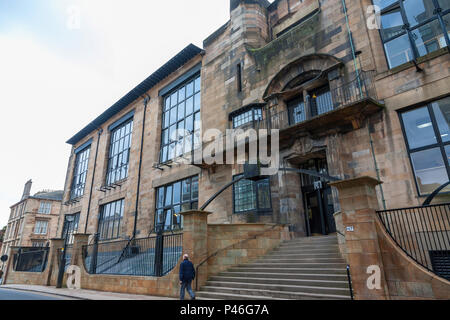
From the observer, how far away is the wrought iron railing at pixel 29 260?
1891cm

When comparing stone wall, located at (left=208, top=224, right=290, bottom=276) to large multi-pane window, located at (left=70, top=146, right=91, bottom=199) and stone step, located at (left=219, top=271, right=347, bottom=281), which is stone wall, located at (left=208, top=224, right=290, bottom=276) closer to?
stone step, located at (left=219, top=271, right=347, bottom=281)

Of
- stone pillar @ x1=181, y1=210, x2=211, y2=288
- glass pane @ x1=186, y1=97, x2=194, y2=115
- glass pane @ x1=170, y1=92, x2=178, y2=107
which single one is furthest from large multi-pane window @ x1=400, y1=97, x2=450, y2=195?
→ glass pane @ x1=170, y1=92, x2=178, y2=107

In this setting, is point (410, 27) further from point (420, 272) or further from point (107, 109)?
point (107, 109)

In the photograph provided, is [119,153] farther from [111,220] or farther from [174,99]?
[174,99]

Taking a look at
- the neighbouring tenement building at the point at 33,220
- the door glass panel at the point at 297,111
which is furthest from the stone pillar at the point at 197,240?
→ the neighbouring tenement building at the point at 33,220

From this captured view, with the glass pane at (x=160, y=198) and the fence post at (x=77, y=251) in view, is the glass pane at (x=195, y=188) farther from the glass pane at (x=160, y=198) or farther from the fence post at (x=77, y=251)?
the fence post at (x=77, y=251)

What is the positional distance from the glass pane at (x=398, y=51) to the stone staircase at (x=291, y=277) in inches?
286

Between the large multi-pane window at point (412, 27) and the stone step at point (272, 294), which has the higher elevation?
the large multi-pane window at point (412, 27)

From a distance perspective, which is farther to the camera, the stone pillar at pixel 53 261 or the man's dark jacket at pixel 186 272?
the stone pillar at pixel 53 261

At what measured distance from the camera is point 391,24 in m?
10.8

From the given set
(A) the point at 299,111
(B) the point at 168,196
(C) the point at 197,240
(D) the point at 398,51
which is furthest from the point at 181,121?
(D) the point at 398,51

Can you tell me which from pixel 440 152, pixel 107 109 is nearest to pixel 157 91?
pixel 107 109

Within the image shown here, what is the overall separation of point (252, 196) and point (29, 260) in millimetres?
17728

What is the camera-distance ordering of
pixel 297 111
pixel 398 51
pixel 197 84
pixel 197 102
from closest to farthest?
pixel 398 51
pixel 297 111
pixel 197 102
pixel 197 84
